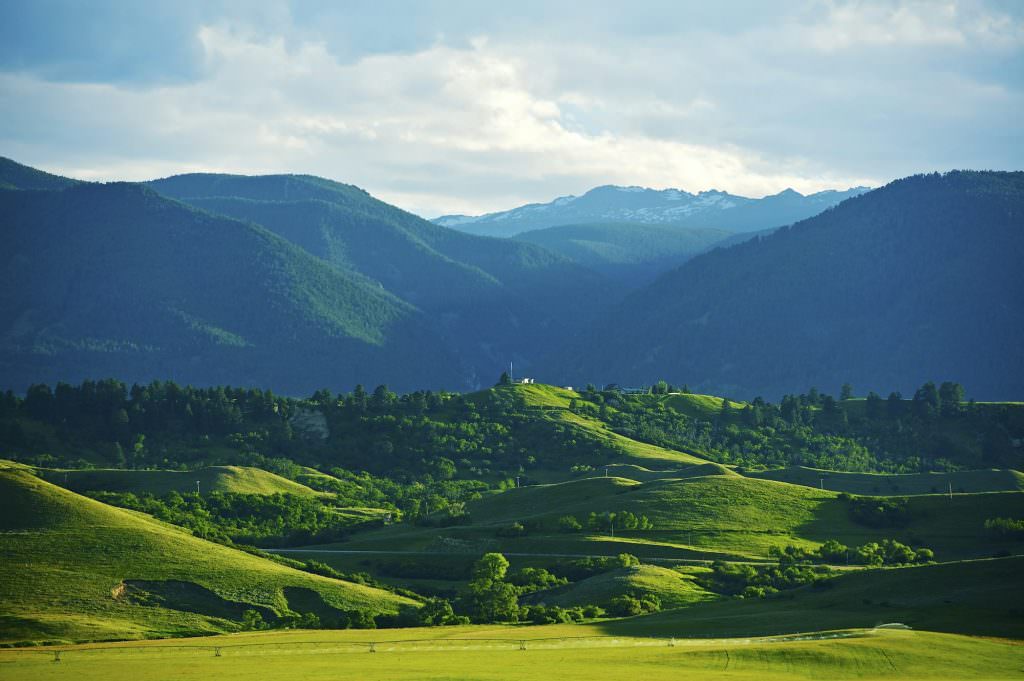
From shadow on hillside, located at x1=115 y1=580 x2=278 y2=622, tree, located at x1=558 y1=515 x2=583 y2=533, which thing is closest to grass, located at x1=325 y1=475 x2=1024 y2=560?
tree, located at x1=558 y1=515 x2=583 y2=533

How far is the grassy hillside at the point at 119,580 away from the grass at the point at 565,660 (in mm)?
16876

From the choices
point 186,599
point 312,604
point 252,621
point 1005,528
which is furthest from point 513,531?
point 252,621

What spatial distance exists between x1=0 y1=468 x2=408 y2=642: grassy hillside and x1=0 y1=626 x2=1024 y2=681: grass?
55.4ft

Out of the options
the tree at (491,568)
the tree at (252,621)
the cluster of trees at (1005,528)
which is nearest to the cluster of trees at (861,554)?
the cluster of trees at (1005,528)

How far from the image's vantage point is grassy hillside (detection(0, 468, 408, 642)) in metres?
121

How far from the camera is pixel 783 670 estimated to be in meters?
87.8

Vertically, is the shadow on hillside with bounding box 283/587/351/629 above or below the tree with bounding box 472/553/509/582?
below

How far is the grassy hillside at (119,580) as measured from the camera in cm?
12138

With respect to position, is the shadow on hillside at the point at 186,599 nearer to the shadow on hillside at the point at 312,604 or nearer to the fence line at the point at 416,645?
the shadow on hillside at the point at 312,604

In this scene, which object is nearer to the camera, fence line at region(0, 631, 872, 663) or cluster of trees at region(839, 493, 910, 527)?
fence line at region(0, 631, 872, 663)

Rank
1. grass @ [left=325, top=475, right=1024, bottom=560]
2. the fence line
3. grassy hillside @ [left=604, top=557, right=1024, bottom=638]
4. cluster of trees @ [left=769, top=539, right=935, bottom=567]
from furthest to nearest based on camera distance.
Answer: grass @ [left=325, top=475, right=1024, bottom=560], cluster of trees @ [left=769, top=539, right=935, bottom=567], grassy hillside @ [left=604, top=557, right=1024, bottom=638], the fence line

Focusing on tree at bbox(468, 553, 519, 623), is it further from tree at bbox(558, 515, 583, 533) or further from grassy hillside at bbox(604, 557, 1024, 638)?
tree at bbox(558, 515, 583, 533)

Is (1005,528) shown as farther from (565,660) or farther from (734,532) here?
(565,660)

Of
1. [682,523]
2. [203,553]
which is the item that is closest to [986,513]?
[682,523]
